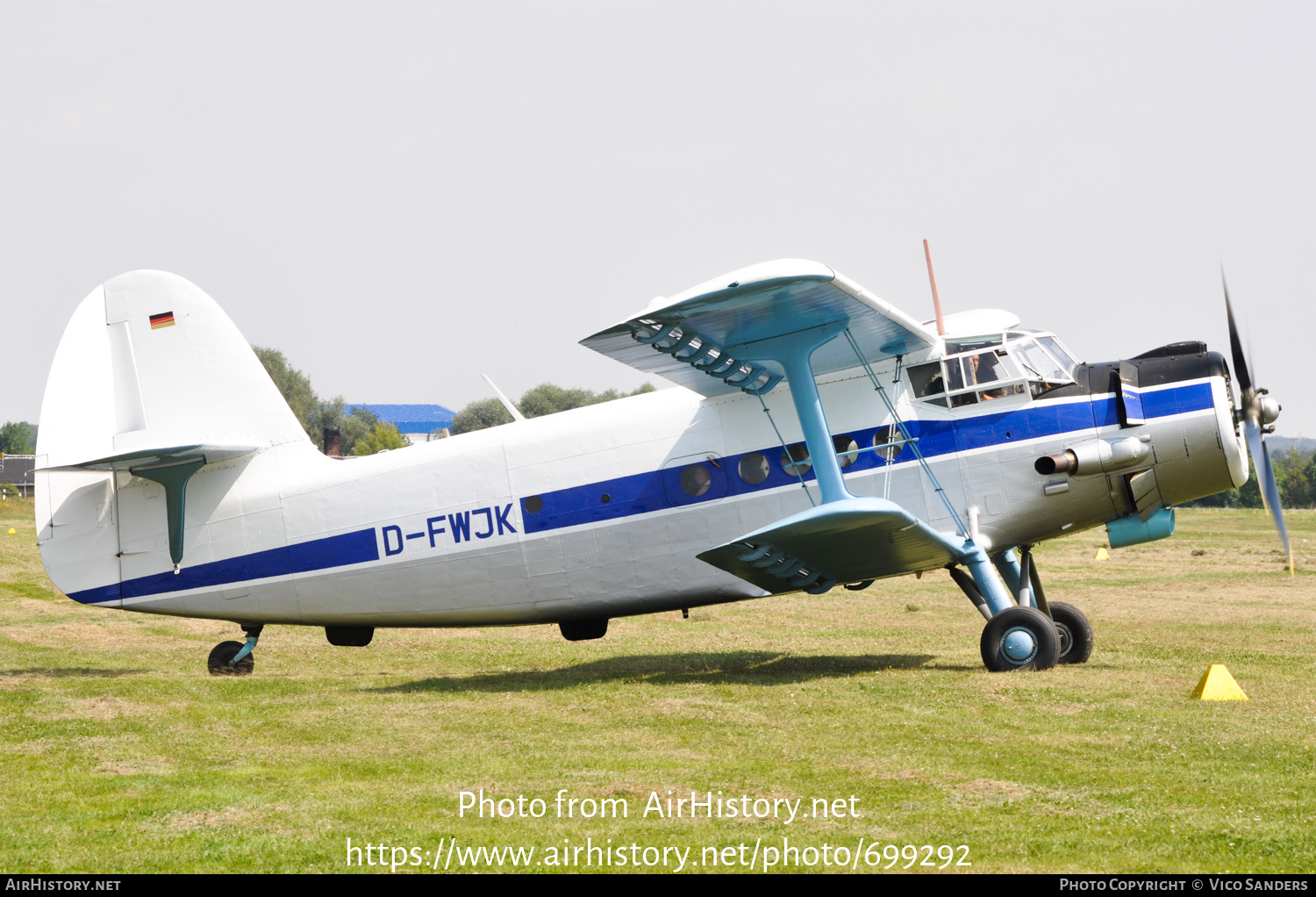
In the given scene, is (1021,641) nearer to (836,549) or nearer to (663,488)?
(836,549)

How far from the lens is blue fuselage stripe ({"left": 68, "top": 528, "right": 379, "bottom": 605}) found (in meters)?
12.8

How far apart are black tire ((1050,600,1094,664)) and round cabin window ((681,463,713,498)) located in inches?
164

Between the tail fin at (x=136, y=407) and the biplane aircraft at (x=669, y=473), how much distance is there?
3 centimetres

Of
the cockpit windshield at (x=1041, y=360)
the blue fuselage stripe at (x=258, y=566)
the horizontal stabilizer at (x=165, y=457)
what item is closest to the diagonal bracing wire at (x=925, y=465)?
the cockpit windshield at (x=1041, y=360)

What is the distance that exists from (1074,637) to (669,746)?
581cm

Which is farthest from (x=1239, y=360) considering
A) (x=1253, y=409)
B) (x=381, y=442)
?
(x=381, y=442)

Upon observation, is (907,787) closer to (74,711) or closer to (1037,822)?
(1037,822)

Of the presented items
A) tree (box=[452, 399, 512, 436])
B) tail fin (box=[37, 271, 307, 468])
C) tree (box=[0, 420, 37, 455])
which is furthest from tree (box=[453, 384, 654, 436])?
tail fin (box=[37, 271, 307, 468])

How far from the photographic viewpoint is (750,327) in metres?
10.4

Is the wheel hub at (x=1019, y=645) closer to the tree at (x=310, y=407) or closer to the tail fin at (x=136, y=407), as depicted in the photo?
the tail fin at (x=136, y=407)

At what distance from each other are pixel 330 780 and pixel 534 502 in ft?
16.2

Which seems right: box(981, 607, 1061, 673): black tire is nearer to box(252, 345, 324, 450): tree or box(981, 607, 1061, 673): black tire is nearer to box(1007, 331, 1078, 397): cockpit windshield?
box(1007, 331, 1078, 397): cockpit windshield

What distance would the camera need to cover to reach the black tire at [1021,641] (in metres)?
11.0
